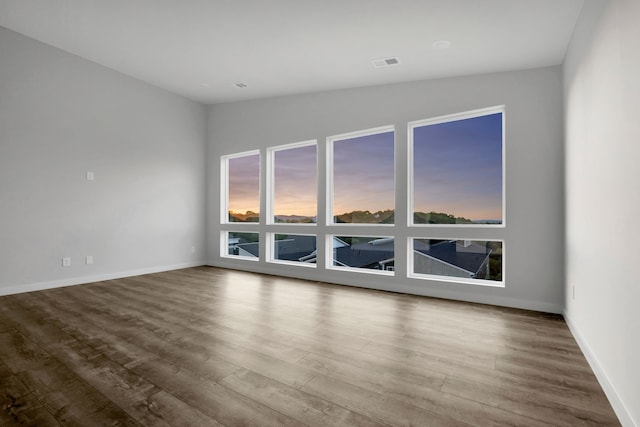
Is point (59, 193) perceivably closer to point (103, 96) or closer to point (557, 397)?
point (103, 96)

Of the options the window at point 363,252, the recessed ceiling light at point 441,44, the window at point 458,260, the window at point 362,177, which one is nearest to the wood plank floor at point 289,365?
the window at point 458,260

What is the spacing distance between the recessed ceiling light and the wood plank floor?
9.76ft

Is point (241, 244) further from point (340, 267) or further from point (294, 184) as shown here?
point (340, 267)

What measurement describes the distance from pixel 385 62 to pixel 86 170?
4819 mm

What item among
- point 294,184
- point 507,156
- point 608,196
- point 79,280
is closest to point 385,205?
point 507,156

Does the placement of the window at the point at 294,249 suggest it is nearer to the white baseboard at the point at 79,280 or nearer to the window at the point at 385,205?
the window at the point at 385,205

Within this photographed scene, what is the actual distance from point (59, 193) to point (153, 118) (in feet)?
6.72

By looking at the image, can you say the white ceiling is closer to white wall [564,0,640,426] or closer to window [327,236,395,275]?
white wall [564,0,640,426]

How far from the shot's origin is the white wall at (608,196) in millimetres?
1611

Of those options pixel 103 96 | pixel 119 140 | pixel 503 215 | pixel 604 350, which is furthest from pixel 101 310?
pixel 503 215

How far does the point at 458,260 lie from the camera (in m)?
4.18

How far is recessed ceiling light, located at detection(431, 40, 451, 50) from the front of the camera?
3348 millimetres

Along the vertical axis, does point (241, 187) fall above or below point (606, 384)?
above

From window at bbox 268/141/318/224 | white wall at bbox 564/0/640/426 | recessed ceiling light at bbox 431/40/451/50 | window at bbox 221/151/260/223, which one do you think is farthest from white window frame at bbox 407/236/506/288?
window at bbox 221/151/260/223
